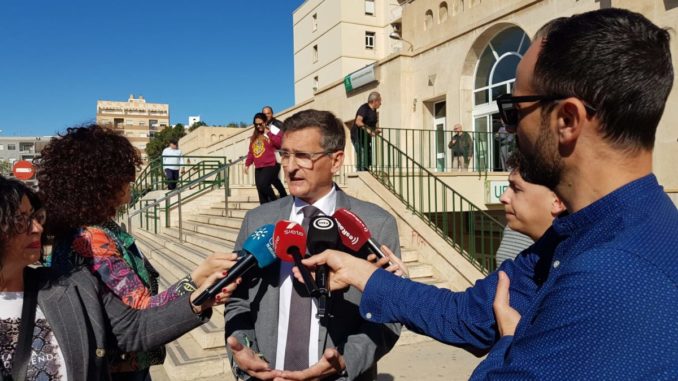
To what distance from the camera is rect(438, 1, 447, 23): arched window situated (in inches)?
573

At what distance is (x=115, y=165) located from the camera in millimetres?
2215

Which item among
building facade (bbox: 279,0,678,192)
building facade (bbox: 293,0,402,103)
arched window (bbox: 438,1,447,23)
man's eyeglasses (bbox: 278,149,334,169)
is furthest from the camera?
building facade (bbox: 293,0,402,103)

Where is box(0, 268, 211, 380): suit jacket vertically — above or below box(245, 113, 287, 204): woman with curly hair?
below

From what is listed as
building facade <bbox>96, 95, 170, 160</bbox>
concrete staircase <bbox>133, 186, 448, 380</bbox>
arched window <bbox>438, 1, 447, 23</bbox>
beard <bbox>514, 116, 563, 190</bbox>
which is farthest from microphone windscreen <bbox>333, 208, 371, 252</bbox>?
building facade <bbox>96, 95, 170, 160</bbox>

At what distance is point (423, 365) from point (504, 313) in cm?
384

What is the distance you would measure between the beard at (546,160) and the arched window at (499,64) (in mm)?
12080

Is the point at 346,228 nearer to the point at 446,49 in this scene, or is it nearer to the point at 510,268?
the point at 510,268

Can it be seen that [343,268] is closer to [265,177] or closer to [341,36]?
[265,177]

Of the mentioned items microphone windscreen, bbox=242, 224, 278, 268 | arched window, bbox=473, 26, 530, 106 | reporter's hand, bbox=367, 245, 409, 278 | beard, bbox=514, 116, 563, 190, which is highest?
arched window, bbox=473, 26, 530, 106

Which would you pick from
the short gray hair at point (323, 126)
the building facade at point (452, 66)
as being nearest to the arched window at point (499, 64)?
the building facade at point (452, 66)

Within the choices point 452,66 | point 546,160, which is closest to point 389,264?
point 546,160

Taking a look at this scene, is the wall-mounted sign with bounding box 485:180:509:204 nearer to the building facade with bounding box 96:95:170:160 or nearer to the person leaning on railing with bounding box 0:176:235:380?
the person leaning on railing with bounding box 0:176:235:380

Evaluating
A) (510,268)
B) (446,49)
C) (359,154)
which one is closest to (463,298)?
(510,268)

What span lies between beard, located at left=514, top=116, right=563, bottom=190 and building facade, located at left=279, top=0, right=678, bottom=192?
414 inches
